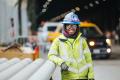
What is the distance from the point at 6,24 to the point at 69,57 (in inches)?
915

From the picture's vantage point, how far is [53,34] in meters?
32.6

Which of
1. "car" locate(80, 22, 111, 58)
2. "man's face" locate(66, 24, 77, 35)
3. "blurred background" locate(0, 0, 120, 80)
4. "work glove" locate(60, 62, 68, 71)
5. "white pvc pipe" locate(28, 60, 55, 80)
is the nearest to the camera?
"white pvc pipe" locate(28, 60, 55, 80)

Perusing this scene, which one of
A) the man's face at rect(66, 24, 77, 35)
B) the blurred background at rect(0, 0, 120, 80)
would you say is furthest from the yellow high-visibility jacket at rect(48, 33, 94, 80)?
the blurred background at rect(0, 0, 120, 80)

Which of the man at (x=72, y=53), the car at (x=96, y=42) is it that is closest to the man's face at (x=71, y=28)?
the man at (x=72, y=53)

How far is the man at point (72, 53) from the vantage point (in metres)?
6.59

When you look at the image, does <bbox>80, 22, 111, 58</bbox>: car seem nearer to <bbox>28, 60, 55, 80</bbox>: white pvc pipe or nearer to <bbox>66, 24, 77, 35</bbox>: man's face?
<bbox>28, 60, 55, 80</bbox>: white pvc pipe

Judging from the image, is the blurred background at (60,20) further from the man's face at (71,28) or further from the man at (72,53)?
the man's face at (71,28)

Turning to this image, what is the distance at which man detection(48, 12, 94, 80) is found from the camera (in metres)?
6.59

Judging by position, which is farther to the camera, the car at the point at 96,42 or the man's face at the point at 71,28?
the car at the point at 96,42

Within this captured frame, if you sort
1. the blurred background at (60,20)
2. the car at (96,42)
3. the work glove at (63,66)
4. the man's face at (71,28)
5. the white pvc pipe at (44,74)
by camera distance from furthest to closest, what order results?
1. the car at (96,42)
2. the blurred background at (60,20)
3. the man's face at (71,28)
4. the work glove at (63,66)
5. the white pvc pipe at (44,74)

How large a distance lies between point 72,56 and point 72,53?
39 millimetres

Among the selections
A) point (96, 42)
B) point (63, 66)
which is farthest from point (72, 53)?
point (96, 42)

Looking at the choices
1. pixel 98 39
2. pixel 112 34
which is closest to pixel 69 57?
pixel 98 39

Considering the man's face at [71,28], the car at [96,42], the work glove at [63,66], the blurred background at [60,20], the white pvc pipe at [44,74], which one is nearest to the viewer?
the white pvc pipe at [44,74]
